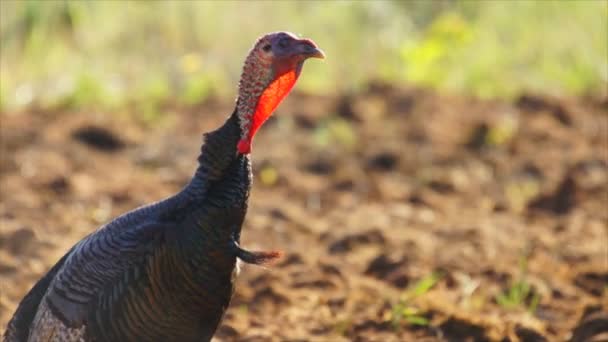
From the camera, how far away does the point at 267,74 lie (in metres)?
3.78

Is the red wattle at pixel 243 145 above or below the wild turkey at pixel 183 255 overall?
above

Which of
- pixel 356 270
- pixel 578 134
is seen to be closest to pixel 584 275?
pixel 356 270

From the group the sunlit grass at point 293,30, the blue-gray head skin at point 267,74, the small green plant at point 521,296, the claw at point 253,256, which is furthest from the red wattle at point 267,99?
the sunlit grass at point 293,30

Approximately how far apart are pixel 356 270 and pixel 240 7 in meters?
5.03

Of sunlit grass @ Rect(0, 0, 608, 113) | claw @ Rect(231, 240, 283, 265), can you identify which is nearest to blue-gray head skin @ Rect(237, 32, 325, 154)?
claw @ Rect(231, 240, 283, 265)

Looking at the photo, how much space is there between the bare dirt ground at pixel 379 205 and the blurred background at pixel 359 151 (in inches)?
0.6

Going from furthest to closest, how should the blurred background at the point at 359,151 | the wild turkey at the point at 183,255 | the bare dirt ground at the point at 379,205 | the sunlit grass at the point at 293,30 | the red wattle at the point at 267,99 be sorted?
the sunlit grass at the point at 293,30 < the blurred background at the point at 359,151 < the bare dirt ground at the point at 379,205 < the red wattle at the point at 267,99 < the wild turkey at the point at 183,255

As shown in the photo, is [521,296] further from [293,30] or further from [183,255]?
[293,30]

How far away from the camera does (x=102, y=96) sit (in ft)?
30.0

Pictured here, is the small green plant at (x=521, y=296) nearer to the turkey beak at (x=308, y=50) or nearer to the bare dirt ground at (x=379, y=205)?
the bare dirt ground at (x=379, y=205)

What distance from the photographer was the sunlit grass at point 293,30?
379 inches

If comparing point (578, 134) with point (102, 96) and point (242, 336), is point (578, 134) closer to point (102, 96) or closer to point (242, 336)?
point (102, 96)

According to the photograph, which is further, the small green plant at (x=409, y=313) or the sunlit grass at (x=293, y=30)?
the sunlit grass at (x=293, y=30)

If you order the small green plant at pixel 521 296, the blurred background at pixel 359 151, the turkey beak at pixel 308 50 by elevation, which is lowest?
the small green plant at pixel 521 296
